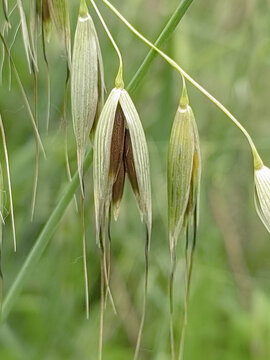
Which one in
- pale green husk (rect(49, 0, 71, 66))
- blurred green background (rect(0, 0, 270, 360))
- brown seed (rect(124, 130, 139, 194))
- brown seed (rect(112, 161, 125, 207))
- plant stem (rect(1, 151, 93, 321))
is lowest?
blurred green background (rect(0, 0, 270, 360))

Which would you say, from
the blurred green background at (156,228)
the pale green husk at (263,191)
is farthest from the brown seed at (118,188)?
the blurred green background at (156,228)

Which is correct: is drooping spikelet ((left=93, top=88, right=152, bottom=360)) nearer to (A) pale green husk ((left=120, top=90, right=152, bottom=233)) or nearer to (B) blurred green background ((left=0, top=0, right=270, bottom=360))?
(A) pale green husk ((left=120, top=90, right=152, bottom=233))

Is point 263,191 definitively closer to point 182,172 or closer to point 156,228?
point 182,172

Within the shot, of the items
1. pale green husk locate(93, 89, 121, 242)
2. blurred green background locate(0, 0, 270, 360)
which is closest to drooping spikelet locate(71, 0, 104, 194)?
pale green husk locate(93, 89, 121, 242)

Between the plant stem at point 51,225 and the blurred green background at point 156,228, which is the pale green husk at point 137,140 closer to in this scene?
the plant stem at point 51,225

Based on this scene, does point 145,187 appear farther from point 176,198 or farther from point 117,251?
point 117,251

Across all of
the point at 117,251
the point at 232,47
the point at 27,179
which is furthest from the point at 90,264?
the point at 232,47
